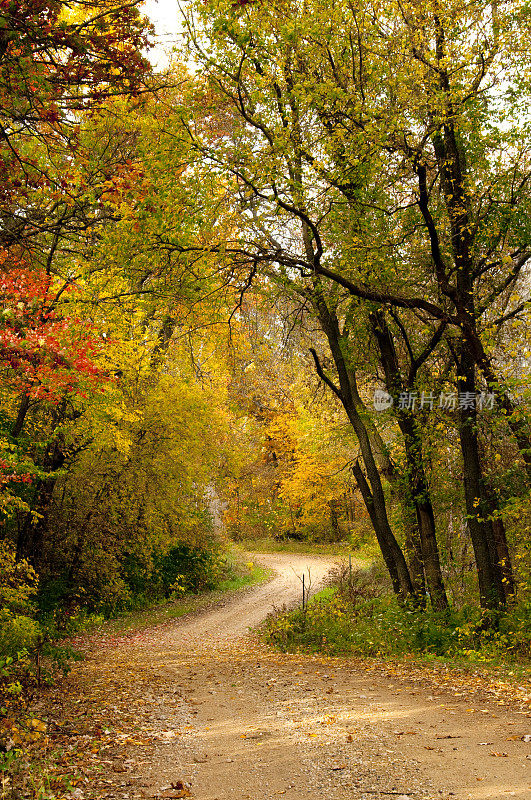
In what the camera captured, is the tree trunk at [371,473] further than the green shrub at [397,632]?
Yes

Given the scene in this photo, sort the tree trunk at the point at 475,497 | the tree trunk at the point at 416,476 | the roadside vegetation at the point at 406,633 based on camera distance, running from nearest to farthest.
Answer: the roadside vegetation at the point at 406,633 < the tree trunk at the point at 475,497 < the tree trunk at the point at 416,476

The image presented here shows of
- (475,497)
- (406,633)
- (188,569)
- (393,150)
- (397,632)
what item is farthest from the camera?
(188,569)

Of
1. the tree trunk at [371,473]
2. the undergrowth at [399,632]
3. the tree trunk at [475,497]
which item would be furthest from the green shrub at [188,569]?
the tree trunk at [475,497]

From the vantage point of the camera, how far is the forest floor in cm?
454

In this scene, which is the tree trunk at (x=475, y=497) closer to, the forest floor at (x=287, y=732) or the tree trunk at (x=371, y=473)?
the tree trunk at (x=371, y=473)

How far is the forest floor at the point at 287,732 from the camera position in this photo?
4.54 m

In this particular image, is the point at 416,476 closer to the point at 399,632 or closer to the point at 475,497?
the point at 475,497

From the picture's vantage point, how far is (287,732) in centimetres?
587

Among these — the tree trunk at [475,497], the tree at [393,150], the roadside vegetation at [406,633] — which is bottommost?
the roadside vegetation at [406,633]

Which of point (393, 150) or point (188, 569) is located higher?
point (393, 150)

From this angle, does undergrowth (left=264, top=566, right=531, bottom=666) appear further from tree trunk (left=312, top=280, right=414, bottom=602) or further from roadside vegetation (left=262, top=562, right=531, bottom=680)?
tree trunk (left=312, top=280, right=414, bottom=602)

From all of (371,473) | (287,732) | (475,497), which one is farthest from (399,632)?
(287,732)

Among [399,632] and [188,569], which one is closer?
[399,632]

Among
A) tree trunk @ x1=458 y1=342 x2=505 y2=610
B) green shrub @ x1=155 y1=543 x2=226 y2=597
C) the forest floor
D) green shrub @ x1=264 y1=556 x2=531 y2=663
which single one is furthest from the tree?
green shrub @ x1=155 y1=543 x2=226 y2=597
